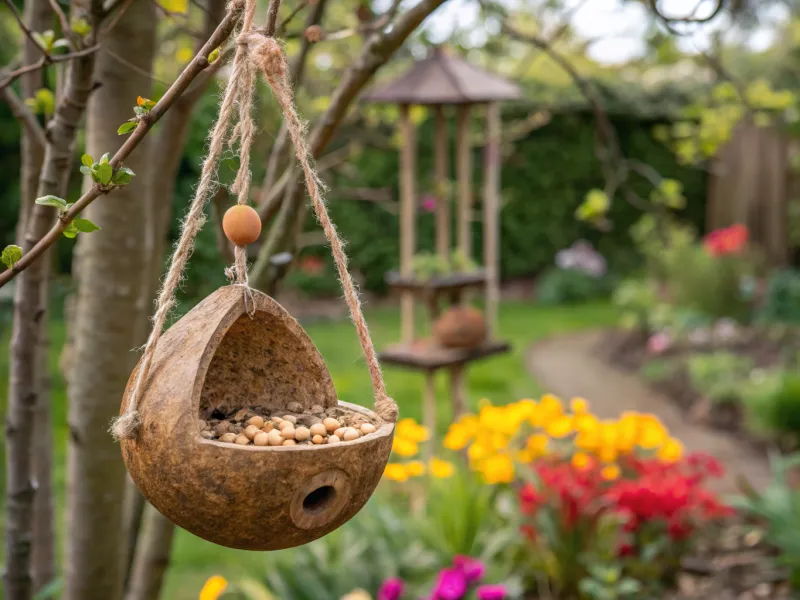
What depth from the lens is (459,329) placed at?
395 cm

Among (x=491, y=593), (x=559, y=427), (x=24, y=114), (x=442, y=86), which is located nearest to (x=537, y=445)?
(x=559, y=427)

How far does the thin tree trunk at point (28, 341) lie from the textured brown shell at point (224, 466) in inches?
18.2

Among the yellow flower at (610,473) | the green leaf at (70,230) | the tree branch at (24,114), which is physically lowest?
the yellow flower at (610,473)

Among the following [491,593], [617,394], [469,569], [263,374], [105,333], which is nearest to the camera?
[263,374]

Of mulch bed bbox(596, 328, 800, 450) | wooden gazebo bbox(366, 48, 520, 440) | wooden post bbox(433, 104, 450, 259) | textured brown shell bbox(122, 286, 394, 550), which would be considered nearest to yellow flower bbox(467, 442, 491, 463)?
wooden gazebo bbox(366, 48, 520, 440)

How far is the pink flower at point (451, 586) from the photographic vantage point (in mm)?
2467

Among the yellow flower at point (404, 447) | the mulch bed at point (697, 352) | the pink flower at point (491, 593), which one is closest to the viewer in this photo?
the pink flower at point (491, 593)

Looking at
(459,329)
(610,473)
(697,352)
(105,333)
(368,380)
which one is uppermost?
(105,333)

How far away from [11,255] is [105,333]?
0.88 meters

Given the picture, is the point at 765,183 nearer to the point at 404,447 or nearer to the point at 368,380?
the point at 368,380

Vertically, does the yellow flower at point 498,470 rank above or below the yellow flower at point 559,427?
below

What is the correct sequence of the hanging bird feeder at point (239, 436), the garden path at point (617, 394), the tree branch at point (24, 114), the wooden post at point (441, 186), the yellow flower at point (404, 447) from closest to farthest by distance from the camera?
the hanging bird feeder at point (239, 436) < the tree branch at point (24, 114) < the yellow flower at point (404, 447) < the wooden post at point (441, 186) < the garden path at point (617, 394)

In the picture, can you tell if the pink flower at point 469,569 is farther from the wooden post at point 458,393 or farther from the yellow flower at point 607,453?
the wooden post at point 458,393

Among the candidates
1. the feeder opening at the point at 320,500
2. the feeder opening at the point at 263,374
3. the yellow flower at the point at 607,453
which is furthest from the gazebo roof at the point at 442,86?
the feeder opening at the point at 320,500
